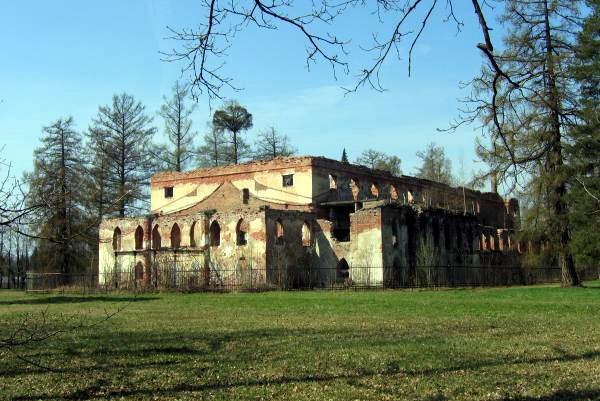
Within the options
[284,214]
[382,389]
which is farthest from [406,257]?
[382,389]

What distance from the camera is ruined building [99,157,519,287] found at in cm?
4072

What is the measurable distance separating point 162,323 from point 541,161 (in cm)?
2317

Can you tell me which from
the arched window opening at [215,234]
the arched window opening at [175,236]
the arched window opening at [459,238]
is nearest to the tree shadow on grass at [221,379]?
the arched window opening at [215,234]

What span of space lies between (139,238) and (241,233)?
373 inches

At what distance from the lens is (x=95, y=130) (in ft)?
177

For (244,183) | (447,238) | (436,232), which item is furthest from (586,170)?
(244,183)

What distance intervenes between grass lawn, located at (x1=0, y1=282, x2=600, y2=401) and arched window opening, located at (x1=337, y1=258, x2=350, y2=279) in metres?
26.4

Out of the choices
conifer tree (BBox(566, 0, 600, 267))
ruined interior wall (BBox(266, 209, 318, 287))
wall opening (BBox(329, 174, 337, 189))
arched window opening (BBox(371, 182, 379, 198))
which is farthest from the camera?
arched window opening (BBox(371, 182, 379, 198))

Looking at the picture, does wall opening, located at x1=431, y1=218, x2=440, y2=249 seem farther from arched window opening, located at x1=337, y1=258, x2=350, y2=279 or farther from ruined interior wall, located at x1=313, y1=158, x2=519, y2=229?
arched window opening, located at x1=337, y1=258, x2=350, y2=279

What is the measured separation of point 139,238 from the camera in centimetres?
4966

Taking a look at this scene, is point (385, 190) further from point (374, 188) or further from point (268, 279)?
point (268, 279)

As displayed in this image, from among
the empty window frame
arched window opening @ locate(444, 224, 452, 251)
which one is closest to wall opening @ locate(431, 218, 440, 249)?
arched window opening @ locate(444, 224, 452, 251)

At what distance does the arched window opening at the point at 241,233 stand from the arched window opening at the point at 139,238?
29.1 feet

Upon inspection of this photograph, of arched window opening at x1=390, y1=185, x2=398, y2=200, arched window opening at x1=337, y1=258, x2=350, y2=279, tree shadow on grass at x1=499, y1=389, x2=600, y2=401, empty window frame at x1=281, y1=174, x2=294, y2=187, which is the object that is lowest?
tree shadow on grass at x1=499, y1=389, x2=600, y2=401
